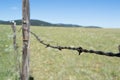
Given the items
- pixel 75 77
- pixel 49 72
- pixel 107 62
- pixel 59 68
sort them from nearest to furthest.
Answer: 1. pixel 75 77
2. pixel 49 72
3. pixel 59 68
4. pixel 107 62

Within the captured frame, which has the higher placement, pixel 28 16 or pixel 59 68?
pixel 28 16

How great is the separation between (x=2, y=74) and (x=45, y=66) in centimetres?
382

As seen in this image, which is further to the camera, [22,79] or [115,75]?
[115,75]

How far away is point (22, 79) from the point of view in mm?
6445

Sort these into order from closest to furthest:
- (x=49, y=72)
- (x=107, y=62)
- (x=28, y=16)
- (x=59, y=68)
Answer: (x=28, y=16) < (x=49, y=72) < (x=59, y=68) < (x=107, y=62)

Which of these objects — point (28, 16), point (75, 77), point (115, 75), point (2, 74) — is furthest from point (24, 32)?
point (115, 75)

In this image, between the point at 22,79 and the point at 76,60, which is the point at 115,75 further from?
the point at 22,79

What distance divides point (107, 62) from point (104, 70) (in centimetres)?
265

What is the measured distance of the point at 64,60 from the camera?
1752 centimetres

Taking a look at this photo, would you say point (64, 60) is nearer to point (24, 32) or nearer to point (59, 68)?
point (59, 68)

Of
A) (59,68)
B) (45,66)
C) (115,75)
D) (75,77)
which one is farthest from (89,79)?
(45,66)

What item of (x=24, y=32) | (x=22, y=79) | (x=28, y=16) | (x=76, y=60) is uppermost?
(x=28, y=16)

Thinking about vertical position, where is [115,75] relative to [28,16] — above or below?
below

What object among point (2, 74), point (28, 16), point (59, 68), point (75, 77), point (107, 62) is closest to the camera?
point (28, 16)
